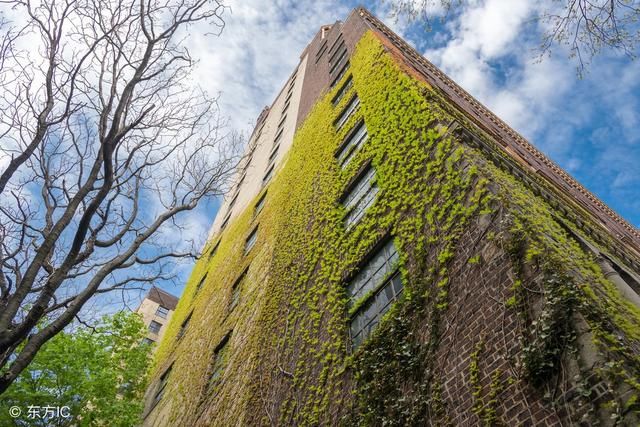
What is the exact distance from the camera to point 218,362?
1213 cm

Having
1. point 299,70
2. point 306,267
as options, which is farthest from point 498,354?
point 299,70

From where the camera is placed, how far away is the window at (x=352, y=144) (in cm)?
1112

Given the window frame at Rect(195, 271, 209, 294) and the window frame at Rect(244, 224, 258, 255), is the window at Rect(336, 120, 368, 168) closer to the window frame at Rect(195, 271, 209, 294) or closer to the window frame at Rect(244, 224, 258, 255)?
the window frame at Rect(244, 224, 258, 255)

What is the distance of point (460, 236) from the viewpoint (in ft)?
19.1

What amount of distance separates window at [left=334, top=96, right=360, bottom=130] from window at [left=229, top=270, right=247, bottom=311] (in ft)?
18.9

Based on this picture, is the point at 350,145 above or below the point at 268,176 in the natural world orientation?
below

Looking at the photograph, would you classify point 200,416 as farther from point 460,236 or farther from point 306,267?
point 460,236

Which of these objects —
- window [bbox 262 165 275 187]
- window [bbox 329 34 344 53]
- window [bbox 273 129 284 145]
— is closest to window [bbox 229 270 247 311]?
window [bbox 262 165 275 187]

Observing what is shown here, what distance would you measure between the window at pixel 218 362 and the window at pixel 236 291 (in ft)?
4.13

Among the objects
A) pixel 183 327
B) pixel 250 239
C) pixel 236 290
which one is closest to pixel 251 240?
pixel 250 239

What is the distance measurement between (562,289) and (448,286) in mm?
1626

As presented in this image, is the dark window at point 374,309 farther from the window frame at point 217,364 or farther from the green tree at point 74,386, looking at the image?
the green tree at point 74,386

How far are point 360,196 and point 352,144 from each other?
246 centimetres

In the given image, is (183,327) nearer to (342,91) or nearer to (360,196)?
(342,91)
